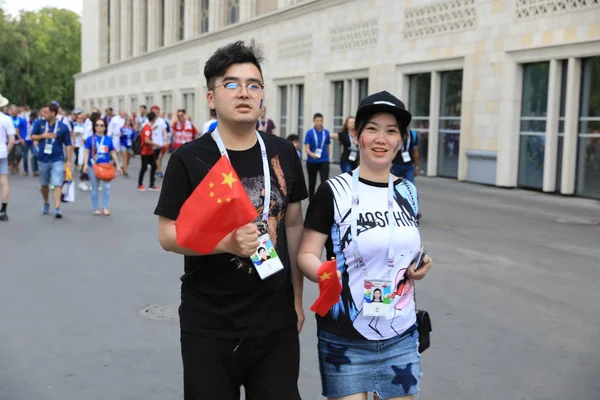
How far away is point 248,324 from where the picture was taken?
310 centimetres

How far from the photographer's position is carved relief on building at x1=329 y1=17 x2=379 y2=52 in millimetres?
26531

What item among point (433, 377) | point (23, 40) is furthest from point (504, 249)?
point (23, 40)

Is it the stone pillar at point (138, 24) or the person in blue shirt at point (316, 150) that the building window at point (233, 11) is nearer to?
the stone pillar at point (138, 24)

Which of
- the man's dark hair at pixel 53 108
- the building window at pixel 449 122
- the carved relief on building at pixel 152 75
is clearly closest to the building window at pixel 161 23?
the carved relief on building at pixel 152 75

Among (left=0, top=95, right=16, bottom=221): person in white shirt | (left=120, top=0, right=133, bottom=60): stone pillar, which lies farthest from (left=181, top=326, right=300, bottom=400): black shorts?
(left=120, top=0, right=133, bottom=60): stone pillar

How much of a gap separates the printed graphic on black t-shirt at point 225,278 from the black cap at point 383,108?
0.49 meters

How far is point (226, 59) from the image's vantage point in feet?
10.6

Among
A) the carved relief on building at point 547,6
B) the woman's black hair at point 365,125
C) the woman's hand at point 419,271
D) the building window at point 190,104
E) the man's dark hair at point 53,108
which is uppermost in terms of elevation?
the carved relief on building at point 547,6

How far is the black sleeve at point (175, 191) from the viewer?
3.09m

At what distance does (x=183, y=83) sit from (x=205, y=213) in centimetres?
4564

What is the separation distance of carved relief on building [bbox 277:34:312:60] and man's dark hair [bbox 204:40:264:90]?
28.4m

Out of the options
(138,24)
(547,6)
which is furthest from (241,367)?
(138,24)

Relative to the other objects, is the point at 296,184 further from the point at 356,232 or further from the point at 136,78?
the point at 136,78

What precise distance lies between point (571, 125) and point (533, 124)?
1617mm
